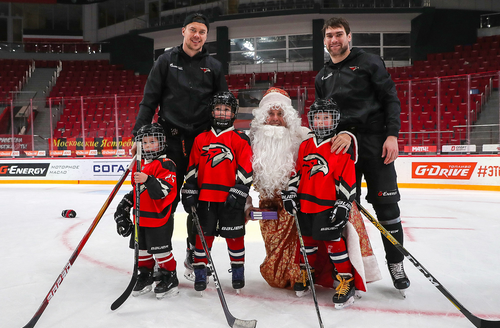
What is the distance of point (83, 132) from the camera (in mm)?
8203

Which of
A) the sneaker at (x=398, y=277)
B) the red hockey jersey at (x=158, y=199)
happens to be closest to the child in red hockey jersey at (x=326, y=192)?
the sneaker at (x=398, y=277)

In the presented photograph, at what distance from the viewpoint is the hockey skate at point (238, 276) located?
2.08 metres

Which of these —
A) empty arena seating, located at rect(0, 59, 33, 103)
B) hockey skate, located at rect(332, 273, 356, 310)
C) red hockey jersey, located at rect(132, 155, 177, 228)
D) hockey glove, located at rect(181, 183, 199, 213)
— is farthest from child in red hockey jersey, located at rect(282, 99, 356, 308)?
empty arena seating, located at rect(0, 59, 33, 103)

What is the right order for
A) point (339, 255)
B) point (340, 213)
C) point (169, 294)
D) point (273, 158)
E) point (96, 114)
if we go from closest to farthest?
point (340, 213)
point (339, 255)
point (169, 294)
point (273, 158)
point (96, 114)

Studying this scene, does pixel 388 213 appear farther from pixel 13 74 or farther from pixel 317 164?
pixel 13 74

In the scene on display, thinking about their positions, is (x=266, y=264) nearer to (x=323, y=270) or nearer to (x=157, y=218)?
(x=323, y=270)

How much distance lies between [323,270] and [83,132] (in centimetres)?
745

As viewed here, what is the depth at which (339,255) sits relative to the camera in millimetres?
1958

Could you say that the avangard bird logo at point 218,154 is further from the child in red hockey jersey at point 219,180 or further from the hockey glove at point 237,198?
the hockey glove at point 237,198

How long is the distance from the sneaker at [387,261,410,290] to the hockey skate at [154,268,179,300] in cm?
124

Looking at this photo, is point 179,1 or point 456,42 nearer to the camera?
point 456,42

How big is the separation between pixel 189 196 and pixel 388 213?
3.76 ft

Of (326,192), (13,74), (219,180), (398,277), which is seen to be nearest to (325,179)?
(326,192)

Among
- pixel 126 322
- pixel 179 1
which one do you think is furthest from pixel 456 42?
pixel 126 322
